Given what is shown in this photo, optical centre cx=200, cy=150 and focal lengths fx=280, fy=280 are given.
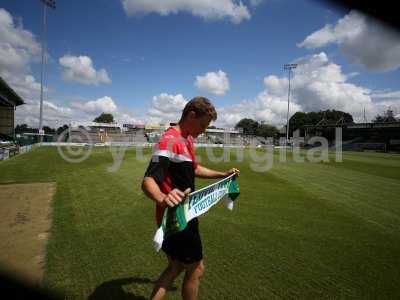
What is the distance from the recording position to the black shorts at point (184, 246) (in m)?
2.29

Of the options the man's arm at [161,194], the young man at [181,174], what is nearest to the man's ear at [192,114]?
the young man at [181,174]

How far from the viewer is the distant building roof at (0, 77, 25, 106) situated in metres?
32.6

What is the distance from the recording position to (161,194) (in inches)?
79.7

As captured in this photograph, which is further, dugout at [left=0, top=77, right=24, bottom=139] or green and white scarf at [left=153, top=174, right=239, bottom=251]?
dugout at [left=0, top=77, right=24, bottom=139]

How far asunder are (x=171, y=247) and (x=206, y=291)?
4.02ft

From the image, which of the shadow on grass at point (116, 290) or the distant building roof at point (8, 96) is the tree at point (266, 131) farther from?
the shadow on grass at point (116, 290)

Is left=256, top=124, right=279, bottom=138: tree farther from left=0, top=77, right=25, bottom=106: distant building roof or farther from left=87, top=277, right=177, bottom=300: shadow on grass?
left=87, top=277, right=177, bottom=300: shadow on grass

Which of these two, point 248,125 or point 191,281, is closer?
point 191,281

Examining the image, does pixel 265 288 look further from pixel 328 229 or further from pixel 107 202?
pixel 107 202

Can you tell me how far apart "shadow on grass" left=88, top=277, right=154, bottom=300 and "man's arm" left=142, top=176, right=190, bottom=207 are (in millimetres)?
1695

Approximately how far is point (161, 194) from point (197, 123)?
0.71m

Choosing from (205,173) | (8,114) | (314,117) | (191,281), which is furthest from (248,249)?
→ (314,117)

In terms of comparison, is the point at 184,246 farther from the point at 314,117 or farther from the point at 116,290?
the point at 314,117

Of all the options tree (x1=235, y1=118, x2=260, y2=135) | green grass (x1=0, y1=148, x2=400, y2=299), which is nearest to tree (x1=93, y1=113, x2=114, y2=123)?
tree (x1=235, y1=118, x2=260, y2=135)
